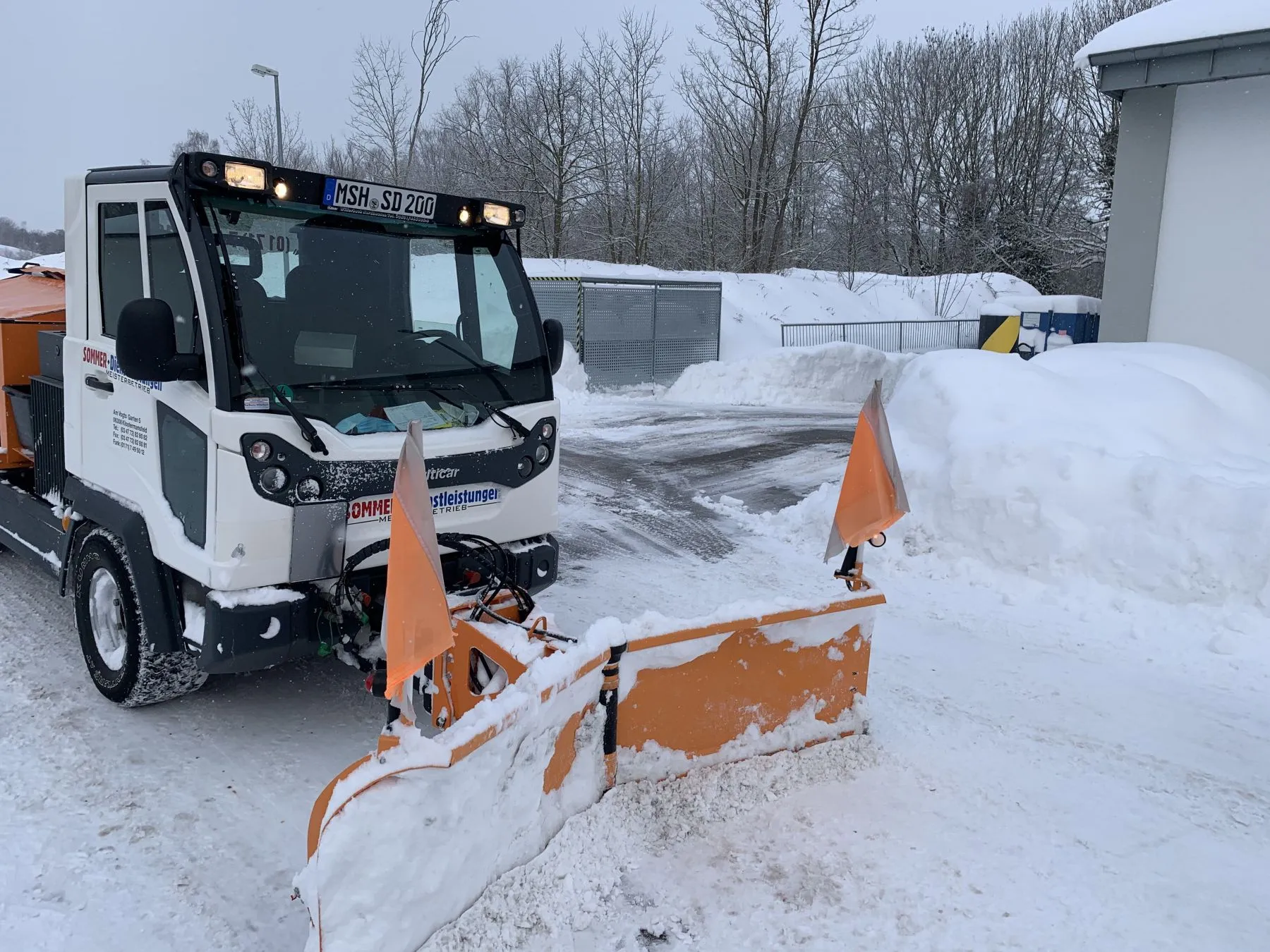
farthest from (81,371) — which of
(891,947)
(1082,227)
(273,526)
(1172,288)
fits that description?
(1082,227)

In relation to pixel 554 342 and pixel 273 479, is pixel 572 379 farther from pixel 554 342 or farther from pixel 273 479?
pixel 273 479

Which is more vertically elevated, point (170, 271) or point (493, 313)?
point (170, 271)

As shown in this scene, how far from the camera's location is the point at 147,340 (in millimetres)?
3457

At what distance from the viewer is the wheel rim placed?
4344 mm

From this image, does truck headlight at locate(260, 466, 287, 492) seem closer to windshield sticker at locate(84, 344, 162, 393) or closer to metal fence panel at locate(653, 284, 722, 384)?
windshield sticker at locate(84, 344, 162, 393)

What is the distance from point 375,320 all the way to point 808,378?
13.7 meters

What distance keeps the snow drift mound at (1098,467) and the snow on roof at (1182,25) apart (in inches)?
144

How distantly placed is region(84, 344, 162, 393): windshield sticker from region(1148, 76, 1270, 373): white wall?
446 inches

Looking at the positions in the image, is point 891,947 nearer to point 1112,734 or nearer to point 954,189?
point 1112,734

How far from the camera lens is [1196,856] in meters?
3.58

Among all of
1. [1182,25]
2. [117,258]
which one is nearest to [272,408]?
[117,258]

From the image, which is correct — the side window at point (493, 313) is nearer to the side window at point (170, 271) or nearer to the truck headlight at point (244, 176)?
the truck headlight at point (244, 176)

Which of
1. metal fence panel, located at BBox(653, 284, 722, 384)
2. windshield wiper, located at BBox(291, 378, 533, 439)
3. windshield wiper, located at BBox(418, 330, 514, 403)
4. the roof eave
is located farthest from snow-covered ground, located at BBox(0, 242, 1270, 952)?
metal fence panel, located at BBox(653, 284, 722, 384)

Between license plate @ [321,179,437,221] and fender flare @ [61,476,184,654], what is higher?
license plate @ [321,179,437,221]
